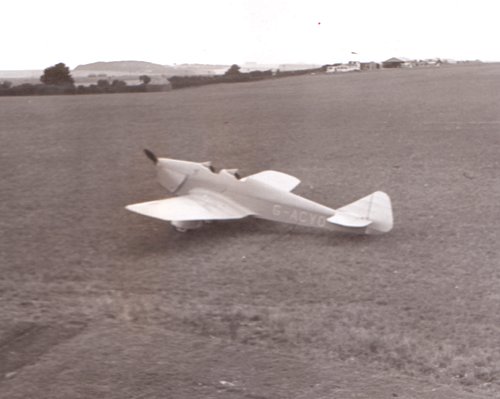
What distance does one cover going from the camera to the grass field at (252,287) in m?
5.49

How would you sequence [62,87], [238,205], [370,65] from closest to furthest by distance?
[238,205] → [62,87] → [370,65]

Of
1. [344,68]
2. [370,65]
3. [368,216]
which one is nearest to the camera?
[368,216]

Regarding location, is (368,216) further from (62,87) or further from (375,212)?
(62,87)

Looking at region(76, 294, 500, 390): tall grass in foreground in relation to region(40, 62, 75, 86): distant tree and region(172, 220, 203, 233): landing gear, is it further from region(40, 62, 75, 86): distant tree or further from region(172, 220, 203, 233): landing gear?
region(40, 62, 75, 86): distant tree

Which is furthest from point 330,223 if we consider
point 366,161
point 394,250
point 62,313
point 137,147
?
point 137,147

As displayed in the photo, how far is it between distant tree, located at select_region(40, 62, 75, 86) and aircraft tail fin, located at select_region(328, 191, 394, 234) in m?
40.4

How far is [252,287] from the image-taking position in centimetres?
773

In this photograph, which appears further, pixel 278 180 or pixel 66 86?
pixel 66 86

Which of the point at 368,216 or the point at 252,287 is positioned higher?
the point at 368,216

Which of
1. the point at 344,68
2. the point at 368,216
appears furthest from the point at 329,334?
the point at 344,68

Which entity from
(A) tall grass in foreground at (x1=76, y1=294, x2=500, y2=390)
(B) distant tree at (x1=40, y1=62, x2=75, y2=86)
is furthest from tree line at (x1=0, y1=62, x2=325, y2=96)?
A: (A) tall grass in foreground at (x1=76, y1=294, x2=500, y2=390)

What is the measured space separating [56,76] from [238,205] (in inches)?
1615

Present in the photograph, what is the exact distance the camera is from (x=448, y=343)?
6.17 meters

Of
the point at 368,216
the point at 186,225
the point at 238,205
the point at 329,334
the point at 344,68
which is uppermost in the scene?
the point at 344,68
